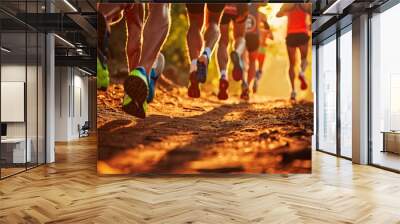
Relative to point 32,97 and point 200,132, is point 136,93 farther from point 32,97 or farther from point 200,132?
point 32,97

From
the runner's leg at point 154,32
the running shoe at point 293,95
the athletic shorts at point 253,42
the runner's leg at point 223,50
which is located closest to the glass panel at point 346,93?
the running shoe at point 293,95

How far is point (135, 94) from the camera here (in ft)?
22.0

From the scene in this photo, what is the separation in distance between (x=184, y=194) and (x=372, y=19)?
5.63 m

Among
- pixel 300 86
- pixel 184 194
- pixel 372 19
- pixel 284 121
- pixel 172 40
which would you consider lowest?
pixel 184 194

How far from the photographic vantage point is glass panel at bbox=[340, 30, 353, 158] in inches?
357

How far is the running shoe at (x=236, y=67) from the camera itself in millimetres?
6758

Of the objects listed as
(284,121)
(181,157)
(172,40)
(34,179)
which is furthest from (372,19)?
(34,179)

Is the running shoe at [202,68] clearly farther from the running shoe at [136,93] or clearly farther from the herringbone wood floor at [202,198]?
the herringbone wood floor at [202,198]

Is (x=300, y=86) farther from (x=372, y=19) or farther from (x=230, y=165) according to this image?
(x=372, y=19)

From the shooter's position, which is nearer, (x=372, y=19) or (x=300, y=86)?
(x=300, y=86)

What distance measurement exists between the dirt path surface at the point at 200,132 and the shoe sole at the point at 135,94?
121mm

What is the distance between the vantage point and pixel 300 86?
264 inches

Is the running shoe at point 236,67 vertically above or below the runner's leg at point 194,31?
below

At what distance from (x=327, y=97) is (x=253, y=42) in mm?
4944
